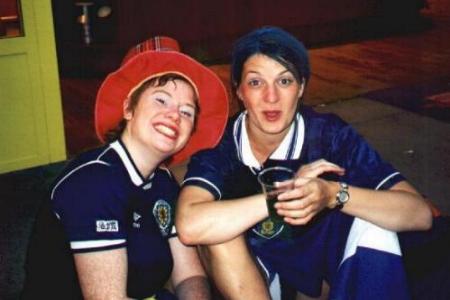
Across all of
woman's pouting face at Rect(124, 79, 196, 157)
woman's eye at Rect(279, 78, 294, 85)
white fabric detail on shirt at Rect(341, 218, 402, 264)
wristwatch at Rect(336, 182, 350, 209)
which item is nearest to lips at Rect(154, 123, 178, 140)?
woman's pouting face at Rect(124, 79, 196, 157)

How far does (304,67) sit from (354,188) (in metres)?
0.55

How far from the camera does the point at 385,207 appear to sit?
195 centimetres

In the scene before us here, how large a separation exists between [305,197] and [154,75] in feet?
2.29

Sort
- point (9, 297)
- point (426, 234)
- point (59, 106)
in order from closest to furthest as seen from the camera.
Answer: point (426, 234) < point (9, 297) < point (59, 106)

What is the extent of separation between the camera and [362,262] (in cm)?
190

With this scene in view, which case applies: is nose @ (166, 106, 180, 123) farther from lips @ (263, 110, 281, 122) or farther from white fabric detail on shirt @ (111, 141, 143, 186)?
lips @ (263, 110, 281, 122)

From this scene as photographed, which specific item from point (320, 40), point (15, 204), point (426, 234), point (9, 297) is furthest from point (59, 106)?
point (320, 40)

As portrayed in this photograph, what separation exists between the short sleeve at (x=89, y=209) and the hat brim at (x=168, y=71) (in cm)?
34

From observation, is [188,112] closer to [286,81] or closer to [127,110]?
[127,110]

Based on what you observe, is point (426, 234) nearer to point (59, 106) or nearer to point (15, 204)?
point (15, 204)

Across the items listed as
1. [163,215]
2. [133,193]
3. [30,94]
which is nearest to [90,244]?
[133,193]

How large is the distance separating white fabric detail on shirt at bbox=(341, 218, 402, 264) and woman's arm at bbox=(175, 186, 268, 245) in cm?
36

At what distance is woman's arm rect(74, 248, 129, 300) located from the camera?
1.67 metres

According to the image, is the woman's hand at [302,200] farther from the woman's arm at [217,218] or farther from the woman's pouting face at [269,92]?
the woman's pouting face at [269,92]
